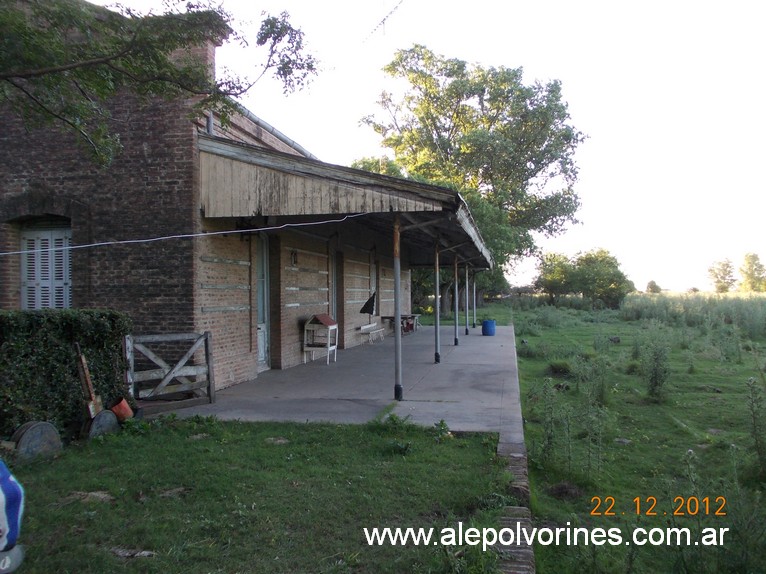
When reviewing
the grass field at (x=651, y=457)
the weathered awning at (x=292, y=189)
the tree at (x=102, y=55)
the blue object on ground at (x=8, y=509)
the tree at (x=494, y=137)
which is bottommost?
the grass field at (x=651, y=457)

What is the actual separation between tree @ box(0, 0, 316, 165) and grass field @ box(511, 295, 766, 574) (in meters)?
5.48

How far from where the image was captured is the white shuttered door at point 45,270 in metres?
9.65

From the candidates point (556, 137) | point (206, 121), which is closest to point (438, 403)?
point (206, 121)

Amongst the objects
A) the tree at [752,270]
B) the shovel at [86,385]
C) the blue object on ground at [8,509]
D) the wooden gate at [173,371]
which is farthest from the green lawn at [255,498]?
the tree at [752,270]

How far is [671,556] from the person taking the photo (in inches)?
158

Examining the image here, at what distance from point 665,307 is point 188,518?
98.8ft

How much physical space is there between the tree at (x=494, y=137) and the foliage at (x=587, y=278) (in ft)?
35.8

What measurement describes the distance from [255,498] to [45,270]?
7.03m

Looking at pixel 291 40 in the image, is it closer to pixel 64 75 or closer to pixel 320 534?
pixel 64 75

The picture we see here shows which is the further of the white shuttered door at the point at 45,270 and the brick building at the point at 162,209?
the white shuttered door at the point at 45,270

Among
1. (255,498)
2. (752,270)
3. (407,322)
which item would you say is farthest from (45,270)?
(752,270)

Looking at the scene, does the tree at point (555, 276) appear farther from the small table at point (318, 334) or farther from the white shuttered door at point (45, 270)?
the white shuttered door at point (45, 270)

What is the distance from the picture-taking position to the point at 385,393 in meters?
9.35

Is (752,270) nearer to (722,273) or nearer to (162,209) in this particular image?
(722,273)
